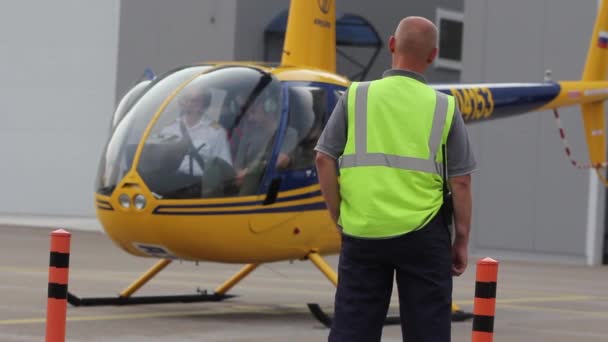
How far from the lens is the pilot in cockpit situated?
994 centimetres

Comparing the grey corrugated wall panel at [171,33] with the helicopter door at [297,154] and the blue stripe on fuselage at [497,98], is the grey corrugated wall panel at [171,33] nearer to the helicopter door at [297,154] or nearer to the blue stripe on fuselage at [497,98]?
the blue stripe on fuselage at [497,98]

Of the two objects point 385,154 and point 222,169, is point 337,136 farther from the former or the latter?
point 222,169

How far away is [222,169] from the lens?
32.7 ft

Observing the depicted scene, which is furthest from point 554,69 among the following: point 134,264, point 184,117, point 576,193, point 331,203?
point 331,203

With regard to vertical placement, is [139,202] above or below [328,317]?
above

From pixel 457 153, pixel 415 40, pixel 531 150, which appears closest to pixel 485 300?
pixel 457 153

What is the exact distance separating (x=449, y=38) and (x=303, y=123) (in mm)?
19559

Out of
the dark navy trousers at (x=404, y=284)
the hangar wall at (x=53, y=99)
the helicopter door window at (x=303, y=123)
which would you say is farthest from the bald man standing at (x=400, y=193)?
the hangar wall at (x=53, y=99)

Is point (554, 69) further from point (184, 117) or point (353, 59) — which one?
point (184, 117)

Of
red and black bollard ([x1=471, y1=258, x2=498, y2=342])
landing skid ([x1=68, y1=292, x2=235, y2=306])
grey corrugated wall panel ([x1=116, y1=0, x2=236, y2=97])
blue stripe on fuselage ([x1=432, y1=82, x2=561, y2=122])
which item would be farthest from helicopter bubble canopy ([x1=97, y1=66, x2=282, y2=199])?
grey corrugated wall panel ([x1=116, y1=0, x2=236, y2=97])

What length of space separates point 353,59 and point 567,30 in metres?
9.23

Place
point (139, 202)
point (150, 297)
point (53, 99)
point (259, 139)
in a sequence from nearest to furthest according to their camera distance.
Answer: point (139, 202), point (259, 139), point (150, 297), point (53, 99)

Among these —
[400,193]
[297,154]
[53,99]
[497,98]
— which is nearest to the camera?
[400,193]

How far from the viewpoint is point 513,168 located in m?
22.0
